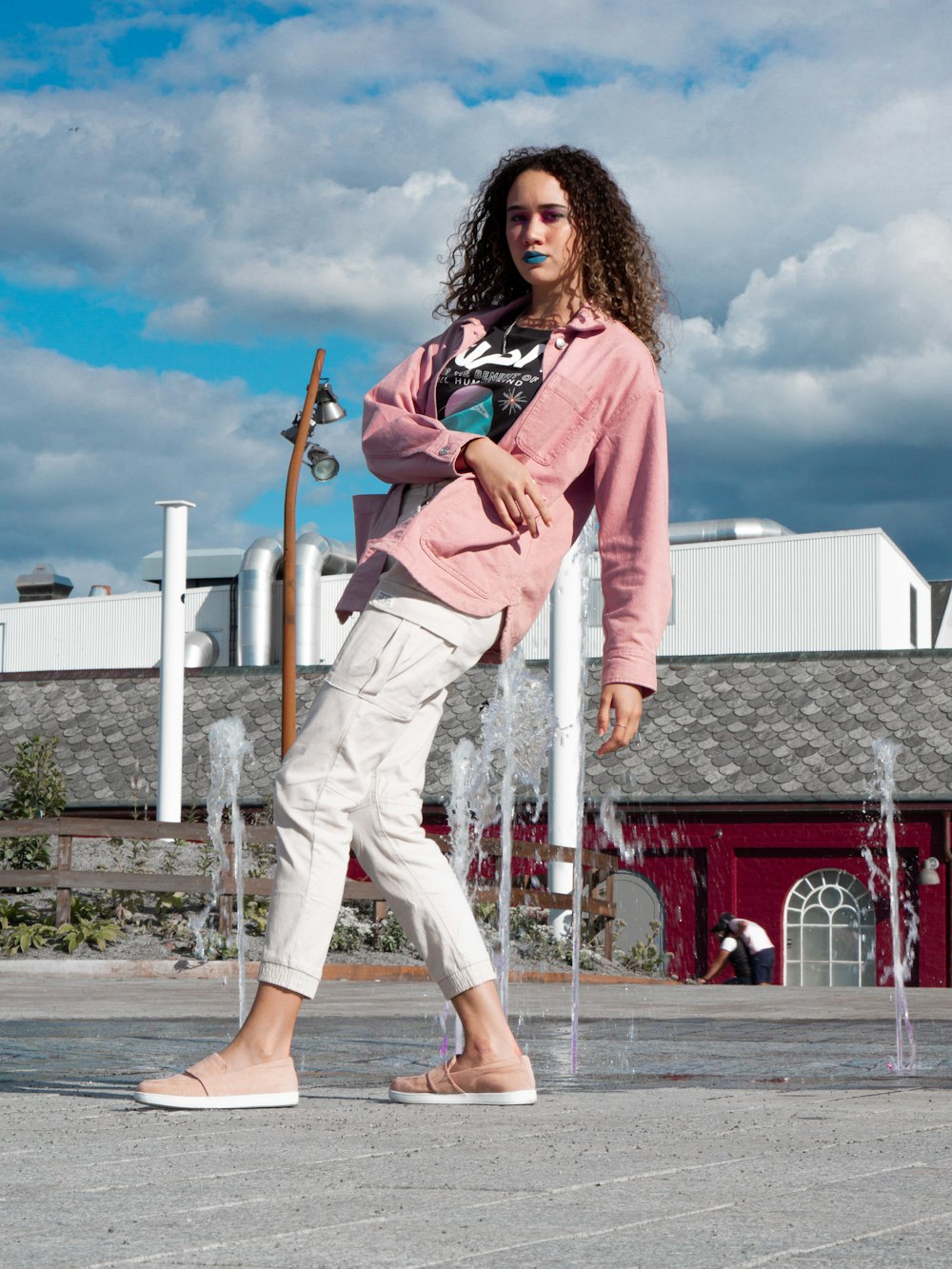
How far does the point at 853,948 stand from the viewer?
2223cm

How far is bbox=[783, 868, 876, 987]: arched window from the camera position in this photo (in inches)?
870

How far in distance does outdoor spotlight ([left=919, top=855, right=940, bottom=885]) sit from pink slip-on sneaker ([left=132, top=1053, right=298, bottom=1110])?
19534mm

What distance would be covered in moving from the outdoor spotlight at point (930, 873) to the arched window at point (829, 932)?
2.99ft

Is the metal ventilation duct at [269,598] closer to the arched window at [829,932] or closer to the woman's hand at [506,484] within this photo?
the arched window at [829,932]

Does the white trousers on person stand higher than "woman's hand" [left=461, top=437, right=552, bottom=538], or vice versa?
"woman's hand" [left=461, top=437, right=552, bottom=538]

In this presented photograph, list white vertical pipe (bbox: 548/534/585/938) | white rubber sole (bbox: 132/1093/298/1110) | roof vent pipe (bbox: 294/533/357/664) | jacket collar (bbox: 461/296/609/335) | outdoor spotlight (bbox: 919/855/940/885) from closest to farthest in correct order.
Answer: white rubber sole (bbox: 132/1093/298/1110), jacket collar (bbox: 461/296/609/335), white vertical pipe (bbox: 548/534/585/938), outdoor spotlight (bbox: 919/855/940/885), roof vent pipe (bbox: 294/533/357/664)

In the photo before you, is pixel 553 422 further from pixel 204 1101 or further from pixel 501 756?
pixel 501 756

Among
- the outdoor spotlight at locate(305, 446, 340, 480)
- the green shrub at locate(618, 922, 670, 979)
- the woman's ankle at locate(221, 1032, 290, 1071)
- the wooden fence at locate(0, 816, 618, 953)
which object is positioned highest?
the outdoor spotlight at locate(305, 446, 340, 480)

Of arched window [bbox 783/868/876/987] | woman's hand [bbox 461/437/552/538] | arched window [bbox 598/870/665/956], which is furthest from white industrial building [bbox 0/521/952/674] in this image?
woman's hand [bbox 461/437/552/538]

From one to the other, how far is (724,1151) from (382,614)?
1.22 meters

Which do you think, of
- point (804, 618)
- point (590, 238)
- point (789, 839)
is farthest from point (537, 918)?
point (804, 618)

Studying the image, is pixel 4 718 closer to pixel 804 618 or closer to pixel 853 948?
pixel 853 948

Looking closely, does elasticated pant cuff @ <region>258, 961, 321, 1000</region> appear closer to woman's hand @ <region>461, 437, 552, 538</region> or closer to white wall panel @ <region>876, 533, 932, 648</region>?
woman's hand @ <region>461, 437, 552, 538</region>

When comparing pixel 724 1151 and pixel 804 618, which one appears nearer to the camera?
pixel 724 1151
